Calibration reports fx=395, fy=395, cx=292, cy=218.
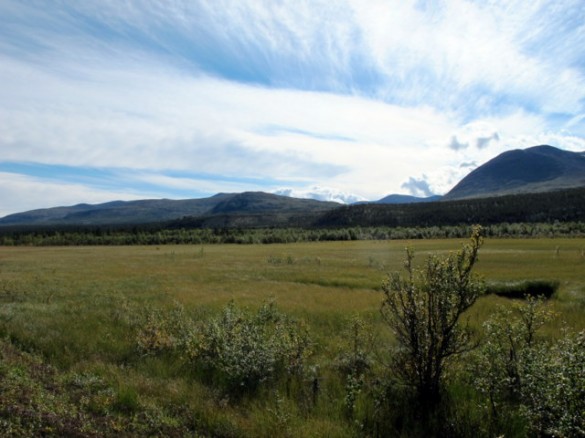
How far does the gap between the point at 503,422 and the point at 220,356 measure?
6462 mm

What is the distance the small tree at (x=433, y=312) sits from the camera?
780 centimetres

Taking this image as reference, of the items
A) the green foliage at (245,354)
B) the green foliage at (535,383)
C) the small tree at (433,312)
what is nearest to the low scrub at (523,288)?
the green foliage at (535,383)

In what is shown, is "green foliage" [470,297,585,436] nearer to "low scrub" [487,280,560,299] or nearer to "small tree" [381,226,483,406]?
"small tree" [381,226,483,406]

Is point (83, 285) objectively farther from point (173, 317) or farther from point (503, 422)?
point (503, 422)

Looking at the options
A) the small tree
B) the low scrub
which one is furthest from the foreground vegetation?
the low scrub

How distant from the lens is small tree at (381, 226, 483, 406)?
780cm

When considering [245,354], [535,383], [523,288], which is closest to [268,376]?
[245,354]

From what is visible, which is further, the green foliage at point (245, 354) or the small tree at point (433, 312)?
the green foliage at point (245, 354)

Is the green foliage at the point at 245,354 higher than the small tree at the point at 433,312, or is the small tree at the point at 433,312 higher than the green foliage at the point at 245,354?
the small tree at the point at 433,312

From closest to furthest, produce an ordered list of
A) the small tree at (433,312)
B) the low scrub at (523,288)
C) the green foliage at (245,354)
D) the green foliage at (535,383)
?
the green foliage at (535,383), the small tree at (433,312), the green foliage at (245,354), the low scrub at (523,288)

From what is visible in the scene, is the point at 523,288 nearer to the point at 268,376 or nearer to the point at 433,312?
the point at 433,312

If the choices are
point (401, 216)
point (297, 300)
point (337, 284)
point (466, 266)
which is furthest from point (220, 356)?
point (401, 216)

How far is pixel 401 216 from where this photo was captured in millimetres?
165500

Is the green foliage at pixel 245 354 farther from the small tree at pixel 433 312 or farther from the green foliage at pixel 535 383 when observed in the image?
the green foliage at pixel 535 383
